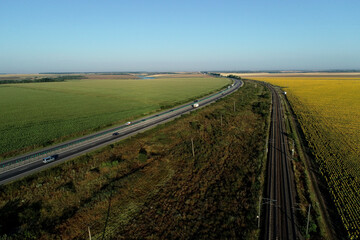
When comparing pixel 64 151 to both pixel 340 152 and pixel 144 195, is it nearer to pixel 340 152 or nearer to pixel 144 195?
pixel 144 195

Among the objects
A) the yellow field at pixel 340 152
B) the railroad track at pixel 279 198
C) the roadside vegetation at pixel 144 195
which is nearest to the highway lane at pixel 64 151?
the roadside vegetation at pixel 144 195

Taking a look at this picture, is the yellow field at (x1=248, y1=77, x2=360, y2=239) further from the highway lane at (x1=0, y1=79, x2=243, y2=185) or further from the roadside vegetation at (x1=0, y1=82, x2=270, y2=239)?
the highway lane at (x1=0, y1=79, x2=243, y2=185)

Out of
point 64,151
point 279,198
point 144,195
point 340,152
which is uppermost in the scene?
point 340,152

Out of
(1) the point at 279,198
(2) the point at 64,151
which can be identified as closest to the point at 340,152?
(1) the point at 279,198

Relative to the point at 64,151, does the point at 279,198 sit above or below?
below

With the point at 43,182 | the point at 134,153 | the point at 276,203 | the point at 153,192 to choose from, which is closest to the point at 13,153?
the point at 43,182
